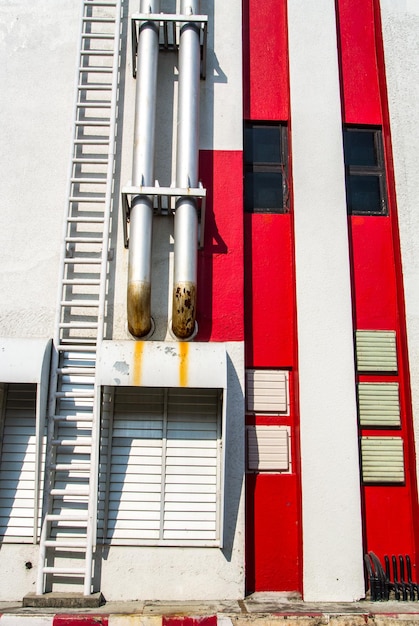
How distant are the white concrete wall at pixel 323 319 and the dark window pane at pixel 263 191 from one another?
12.8 inches

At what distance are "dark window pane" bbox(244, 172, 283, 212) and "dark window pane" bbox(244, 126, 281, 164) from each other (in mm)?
241

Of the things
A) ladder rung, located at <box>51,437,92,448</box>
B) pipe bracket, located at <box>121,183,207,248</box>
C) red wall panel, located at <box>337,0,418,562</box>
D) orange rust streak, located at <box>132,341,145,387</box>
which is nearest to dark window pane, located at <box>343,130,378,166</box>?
red wall panel, located at <box>337,0,418,562</box>

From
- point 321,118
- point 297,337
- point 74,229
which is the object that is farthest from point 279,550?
point 321,118

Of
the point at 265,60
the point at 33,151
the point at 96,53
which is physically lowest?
the point at 33,151

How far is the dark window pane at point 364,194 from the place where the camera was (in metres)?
8.03

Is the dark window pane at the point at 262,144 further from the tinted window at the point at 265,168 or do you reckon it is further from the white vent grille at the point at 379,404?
the white vent grille at the point at 379,404

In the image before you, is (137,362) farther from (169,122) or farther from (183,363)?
(169,122)

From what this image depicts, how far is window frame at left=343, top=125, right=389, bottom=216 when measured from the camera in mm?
8000

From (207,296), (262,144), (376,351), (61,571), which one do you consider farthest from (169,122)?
(61,571)

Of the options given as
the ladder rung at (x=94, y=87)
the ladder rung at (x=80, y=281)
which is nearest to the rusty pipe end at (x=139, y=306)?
the ladder rung at (x=80, y=281)

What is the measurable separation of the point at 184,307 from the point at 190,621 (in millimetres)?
3385

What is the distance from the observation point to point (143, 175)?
7.33m

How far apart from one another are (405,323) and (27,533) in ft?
17.4

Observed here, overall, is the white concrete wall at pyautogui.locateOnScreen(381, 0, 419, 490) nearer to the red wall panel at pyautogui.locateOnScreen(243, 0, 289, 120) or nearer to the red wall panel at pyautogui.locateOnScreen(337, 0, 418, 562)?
the red wall panel at pyautogui.locateOnScreen(337, 0, 418, 562)
